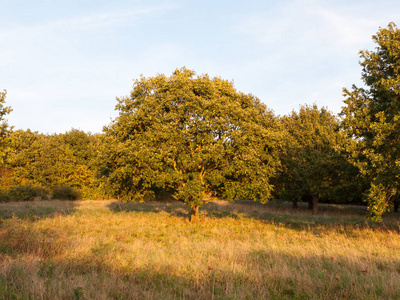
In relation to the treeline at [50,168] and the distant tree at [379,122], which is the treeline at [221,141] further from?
the treeline at [50,168]

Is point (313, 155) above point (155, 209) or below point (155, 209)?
above

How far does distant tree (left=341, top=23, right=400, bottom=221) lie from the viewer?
15.6 m

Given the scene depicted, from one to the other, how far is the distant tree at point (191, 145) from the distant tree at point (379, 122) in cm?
588

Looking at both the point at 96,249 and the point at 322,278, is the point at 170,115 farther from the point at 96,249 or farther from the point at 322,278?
the point at 322,278

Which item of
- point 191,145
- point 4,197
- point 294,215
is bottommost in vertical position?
point 4,197

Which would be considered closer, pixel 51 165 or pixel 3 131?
pixel 3 131

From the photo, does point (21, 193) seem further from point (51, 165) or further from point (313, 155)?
point (313, 155)

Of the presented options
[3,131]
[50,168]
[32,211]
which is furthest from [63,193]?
[3,131]

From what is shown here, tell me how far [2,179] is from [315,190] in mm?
55475

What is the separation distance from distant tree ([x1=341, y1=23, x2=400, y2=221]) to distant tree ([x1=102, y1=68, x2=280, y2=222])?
588cm

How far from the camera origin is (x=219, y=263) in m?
10.3

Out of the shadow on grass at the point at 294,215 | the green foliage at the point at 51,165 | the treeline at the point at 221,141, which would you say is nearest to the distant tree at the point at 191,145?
the treeline at the point at 221,141

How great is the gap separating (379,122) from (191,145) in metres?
11.8

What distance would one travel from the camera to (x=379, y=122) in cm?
1672
